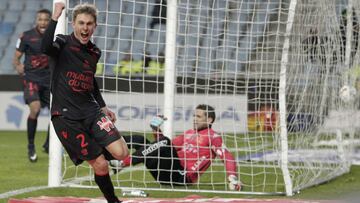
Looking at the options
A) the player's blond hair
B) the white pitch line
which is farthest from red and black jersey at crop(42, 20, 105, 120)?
the white pitch line

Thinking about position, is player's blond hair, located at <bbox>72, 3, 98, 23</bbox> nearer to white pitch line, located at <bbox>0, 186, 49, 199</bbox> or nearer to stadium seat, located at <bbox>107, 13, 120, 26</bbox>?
white pitch line, located at <bbox>0, 186, 49, 199</bbox>

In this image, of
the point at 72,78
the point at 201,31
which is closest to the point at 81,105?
the point at 72,78

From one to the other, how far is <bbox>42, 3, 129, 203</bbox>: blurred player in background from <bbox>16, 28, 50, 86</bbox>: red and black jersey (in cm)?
488

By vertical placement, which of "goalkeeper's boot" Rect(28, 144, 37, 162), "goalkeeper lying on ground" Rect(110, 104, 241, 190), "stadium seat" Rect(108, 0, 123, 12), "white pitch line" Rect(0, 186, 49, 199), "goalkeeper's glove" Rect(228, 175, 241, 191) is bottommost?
"goalkeeper's boot" Rect(28, 144, 37, 162)

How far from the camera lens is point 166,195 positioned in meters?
8.21

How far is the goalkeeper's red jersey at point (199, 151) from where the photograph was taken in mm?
8961

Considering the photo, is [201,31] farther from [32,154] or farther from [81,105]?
[81,105]

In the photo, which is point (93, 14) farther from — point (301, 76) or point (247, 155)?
point (247, 155)

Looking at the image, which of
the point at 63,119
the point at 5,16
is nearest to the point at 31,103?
the point at 63,119

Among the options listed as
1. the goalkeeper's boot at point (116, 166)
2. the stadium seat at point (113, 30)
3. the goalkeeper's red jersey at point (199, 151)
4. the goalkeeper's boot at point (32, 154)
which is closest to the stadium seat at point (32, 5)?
the stadium seat at point (113, 30)

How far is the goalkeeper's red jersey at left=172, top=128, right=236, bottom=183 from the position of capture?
896 cm

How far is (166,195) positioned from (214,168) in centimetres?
297

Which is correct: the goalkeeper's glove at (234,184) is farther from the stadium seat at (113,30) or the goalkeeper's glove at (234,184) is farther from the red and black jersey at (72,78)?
the stadium seat at (113,30)

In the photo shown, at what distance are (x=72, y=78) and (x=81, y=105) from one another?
22 cm
